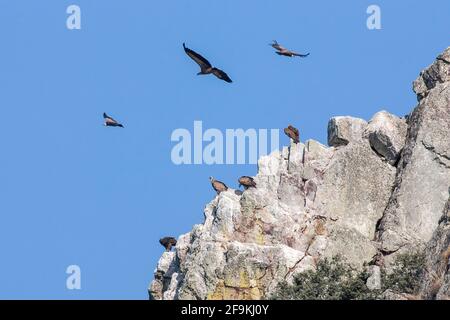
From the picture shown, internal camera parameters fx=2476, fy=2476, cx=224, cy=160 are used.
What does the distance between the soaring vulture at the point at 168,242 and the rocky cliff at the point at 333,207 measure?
7.08ft

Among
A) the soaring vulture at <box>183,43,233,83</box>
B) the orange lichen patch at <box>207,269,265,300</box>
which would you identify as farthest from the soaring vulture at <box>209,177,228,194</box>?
the soaring vulture at <box>183,43,233,83</box>

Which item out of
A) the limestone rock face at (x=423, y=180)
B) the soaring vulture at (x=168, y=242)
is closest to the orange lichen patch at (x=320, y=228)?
the limestone rock face at (x=423, y=180)

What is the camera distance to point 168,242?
98.2 m

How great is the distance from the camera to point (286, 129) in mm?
94125

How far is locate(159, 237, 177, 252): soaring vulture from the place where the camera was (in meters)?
98.0

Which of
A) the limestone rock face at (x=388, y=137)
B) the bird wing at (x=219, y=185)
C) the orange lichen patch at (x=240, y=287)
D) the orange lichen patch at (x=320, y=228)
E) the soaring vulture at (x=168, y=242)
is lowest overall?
the orange lichen patch at (x=240, y=287)

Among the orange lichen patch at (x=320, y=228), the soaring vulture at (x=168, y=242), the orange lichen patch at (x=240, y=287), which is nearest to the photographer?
the orange lichen patch at (x=240, y=287)

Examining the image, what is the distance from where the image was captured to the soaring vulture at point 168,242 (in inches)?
3860

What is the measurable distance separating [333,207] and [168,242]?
838 cm

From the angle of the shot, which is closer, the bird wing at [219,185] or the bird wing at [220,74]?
the bird wing at [220,74]

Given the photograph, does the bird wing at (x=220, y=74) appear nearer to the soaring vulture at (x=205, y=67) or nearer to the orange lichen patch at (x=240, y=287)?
the soaring vulture at (x=205, y=67)
